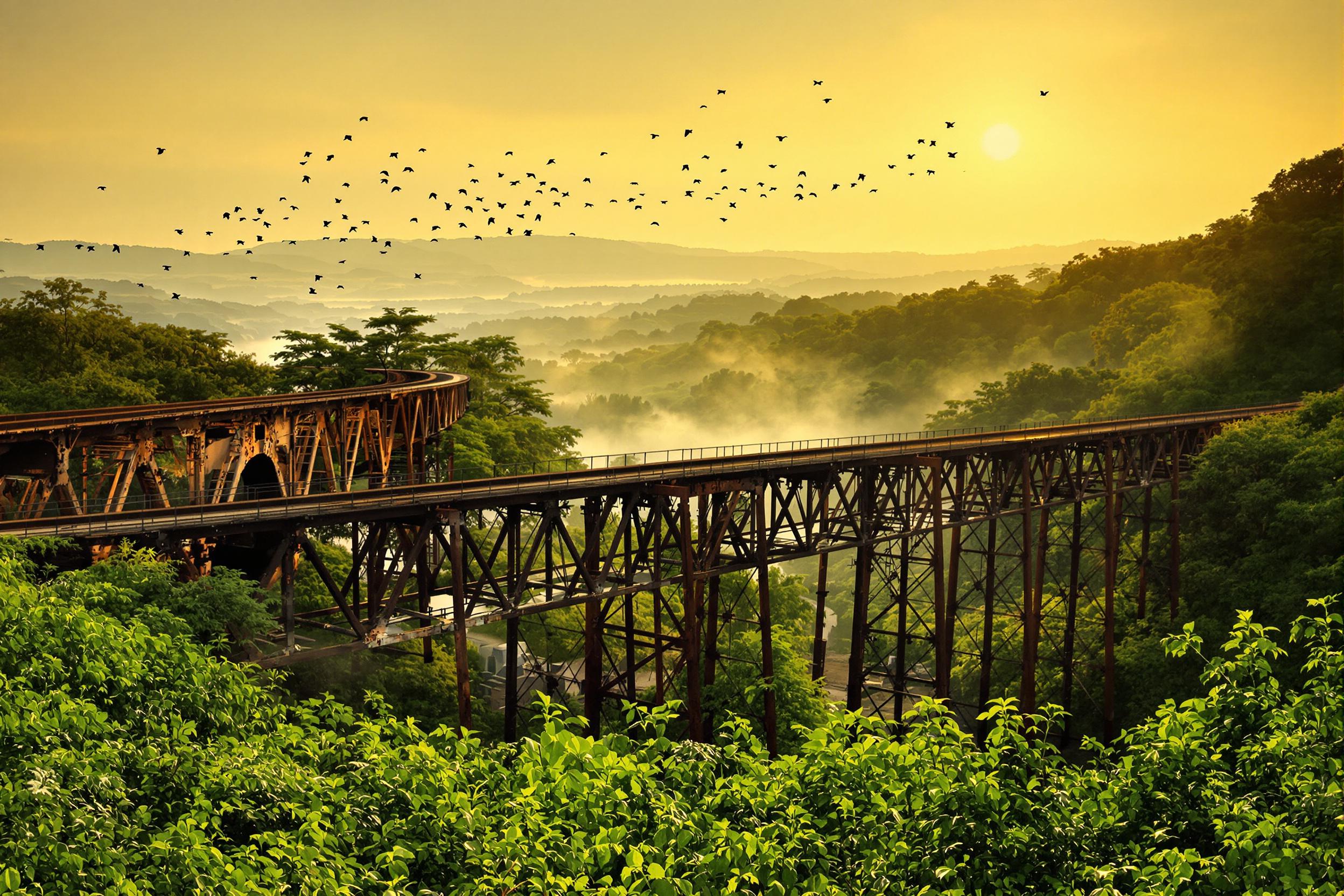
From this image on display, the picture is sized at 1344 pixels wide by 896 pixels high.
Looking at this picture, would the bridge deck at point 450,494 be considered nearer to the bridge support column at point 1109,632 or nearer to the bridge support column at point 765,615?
the bridge support column at point 765,615

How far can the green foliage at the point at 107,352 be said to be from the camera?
61.0 metres

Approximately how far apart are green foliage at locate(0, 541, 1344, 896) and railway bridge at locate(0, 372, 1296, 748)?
8.11m

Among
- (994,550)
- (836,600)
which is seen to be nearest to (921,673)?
(994,550)

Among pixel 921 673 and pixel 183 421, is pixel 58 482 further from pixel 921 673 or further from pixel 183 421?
pixel 921 673

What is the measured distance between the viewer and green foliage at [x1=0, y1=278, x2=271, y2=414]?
60969 mm

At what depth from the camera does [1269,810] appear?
44.0ft

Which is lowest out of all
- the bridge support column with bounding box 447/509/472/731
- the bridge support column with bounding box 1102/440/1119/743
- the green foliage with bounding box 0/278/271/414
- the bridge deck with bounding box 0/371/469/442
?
the bridge support column with bounding box 1102/440/1119/743

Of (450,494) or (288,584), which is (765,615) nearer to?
(450,494)

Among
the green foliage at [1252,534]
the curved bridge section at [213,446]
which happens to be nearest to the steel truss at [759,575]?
the green foliage at [1252,534]

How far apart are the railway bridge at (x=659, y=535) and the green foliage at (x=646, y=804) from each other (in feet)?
26.6

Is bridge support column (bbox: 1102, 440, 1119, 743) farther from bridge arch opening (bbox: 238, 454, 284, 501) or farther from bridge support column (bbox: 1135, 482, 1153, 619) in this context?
bridge arch opening (bbox: 238, 454, 284, 501)

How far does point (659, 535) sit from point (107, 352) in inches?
1863

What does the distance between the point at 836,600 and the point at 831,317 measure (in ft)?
346

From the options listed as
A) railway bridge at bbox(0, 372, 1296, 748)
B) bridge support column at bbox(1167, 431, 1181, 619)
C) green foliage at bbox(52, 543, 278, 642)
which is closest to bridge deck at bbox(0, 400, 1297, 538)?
railway bridge at bbox(0, 372, 1296, 748)
